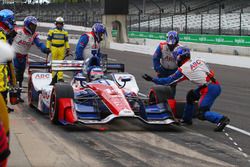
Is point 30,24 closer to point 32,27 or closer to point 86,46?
point 32,27

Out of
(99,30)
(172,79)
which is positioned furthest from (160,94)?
(99,30)

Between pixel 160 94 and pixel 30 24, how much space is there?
436 centimetres

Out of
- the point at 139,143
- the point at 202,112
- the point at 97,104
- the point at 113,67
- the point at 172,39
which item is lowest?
the point at 139,143

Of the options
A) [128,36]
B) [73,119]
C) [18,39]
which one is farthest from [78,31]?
[73,119]

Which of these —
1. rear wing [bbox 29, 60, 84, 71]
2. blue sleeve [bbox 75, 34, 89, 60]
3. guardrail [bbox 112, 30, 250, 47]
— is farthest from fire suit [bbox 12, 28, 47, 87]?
guardrail [bbox 112, 30, 250, 47]

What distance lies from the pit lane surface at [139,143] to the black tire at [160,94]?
0.53 metres

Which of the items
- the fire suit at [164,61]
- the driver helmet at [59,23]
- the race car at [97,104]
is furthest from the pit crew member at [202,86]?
the driver helmet at [59,23]

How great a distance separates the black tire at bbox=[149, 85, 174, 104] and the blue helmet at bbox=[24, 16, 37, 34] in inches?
155

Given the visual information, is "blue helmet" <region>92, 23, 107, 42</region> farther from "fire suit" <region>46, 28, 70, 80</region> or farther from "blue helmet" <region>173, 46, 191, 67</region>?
"fire suit" <region>46, 28, 70, 80</region>

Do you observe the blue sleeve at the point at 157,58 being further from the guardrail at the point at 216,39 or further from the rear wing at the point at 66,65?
the guardrail at the point at 216,39

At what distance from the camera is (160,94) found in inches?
397

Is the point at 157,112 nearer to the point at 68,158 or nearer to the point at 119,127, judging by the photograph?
the point at 119,127

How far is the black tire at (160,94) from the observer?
9.99 meters

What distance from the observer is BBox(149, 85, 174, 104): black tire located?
393 inches
